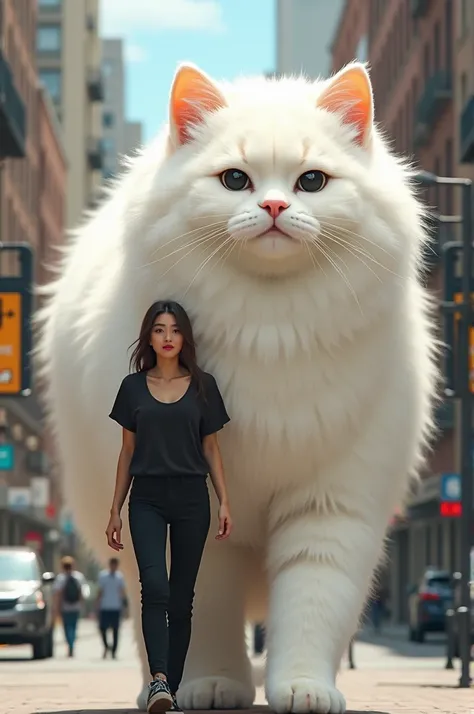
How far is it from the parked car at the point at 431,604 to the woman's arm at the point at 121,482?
29639mm

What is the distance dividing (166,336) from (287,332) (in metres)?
0.52

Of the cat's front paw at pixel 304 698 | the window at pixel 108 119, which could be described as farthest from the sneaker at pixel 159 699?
the window at pixel 108 119

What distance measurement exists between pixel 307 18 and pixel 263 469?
140 m

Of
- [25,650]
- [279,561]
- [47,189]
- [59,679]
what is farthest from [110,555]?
[47,189]

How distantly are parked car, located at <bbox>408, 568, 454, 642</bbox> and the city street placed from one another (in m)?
3.73

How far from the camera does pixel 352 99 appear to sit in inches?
316

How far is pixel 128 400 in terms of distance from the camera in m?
7.79

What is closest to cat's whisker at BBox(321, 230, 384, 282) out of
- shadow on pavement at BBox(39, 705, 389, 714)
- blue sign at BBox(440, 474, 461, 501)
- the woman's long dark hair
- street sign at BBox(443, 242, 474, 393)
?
the woman's long dark hair

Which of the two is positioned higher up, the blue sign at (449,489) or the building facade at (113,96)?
the building facade at (113,96)

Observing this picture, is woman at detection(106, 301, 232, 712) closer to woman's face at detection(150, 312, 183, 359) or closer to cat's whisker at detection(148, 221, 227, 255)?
woman's face at detection(150, 312, 183, 359)

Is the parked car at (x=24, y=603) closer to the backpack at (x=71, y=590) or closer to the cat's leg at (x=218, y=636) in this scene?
the backpack at (x=71, y=590)

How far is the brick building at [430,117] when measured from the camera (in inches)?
1951

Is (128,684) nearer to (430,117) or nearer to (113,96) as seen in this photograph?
(430,117)

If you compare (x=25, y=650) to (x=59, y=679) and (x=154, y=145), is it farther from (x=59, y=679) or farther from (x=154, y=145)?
(x=154, y=145)
